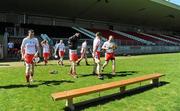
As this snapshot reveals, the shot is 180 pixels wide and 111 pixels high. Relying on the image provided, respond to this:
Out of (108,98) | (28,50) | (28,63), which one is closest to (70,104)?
(108,98)

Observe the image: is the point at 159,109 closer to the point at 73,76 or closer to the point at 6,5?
the point at 73,76

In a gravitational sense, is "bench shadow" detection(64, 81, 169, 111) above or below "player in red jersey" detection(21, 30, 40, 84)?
below

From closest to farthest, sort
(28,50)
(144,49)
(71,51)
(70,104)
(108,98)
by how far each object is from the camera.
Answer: (70,104) < (108,98) < (28,50) < (71,51) < (144,49)

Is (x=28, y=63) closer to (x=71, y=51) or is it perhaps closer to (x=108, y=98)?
(x=71, y=51)

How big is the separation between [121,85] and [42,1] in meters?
30.5

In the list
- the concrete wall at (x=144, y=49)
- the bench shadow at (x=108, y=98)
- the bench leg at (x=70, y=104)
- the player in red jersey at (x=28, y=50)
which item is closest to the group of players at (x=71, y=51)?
the player in red jersey at (x=28, y=50)

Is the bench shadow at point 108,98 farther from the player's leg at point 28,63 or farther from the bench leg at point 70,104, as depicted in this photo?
the player's leg at point 28,63

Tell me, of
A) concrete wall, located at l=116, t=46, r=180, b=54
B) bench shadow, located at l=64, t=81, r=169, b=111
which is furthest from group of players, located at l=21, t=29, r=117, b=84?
concrete wall, located at l=116, t=46, r=180, b=54

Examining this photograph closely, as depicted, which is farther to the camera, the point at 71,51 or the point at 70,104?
the point at 71,51

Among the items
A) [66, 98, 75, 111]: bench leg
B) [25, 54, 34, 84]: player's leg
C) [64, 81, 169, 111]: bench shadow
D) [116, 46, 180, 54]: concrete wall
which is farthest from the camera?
[116, 46, 180, 54]: concrete wall

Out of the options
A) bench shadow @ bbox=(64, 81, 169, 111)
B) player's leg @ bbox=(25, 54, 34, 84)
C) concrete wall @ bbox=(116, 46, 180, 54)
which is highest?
concrete wall @ bbox=(116, 46, 180, 54)

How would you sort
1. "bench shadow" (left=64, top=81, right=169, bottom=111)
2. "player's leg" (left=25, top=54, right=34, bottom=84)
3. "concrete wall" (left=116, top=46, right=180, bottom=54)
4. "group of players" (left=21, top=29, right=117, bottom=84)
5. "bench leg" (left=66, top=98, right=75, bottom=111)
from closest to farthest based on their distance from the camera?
"bench leg" (left=66, top=98, right=75, bottom=111) < "bench shadow" (left=64, top=81, right=169, bottom=111) < "player's leg" (left=25, top=54, right=34, bottom=84) < "group of players" (left=21, top=29, right=117, bottom=84) < "concrete wall" (left=116, top=46, right=180, bottom=54)

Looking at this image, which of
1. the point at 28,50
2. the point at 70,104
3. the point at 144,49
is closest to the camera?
the point at 70,104

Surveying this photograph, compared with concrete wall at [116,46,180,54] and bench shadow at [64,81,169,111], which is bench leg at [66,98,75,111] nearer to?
bench shadow at [64,81,169,111]
